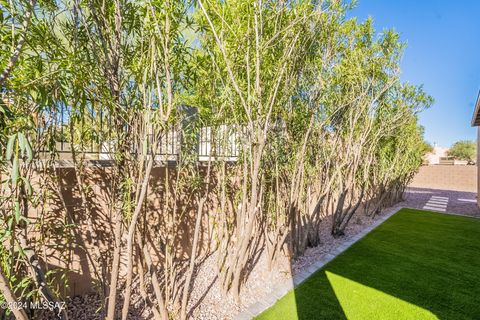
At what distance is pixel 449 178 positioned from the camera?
18.5 meters

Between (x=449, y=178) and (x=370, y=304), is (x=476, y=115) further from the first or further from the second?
(x=449, y=178)

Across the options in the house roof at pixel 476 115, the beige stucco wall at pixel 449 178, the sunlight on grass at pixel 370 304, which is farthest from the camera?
the beige stucco wall at pixel 449 178

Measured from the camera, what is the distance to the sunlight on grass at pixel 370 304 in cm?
301

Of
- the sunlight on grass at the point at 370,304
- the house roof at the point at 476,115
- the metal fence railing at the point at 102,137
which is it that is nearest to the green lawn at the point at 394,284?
the sunlight on grass at the point at 370,304

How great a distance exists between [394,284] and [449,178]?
20.3m

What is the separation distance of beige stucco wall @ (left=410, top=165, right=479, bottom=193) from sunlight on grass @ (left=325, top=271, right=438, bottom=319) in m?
19.4

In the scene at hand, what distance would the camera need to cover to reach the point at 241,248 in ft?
10.4

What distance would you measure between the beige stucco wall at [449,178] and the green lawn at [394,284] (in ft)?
51.3

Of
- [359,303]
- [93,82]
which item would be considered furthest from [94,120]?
[359,303]

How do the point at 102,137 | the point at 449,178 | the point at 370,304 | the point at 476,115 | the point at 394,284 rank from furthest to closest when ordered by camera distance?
the point at 449,178 → the point at 476,115 → the point at 394,284 → the point at 370,304 → the point at 102,137

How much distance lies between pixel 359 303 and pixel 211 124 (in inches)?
127

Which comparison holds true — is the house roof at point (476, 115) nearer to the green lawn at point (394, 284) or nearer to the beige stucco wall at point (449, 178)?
the green lawn at point (394, 284)

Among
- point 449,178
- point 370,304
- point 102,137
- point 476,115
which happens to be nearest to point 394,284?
point 370,304

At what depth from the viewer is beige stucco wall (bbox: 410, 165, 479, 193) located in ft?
56.9
